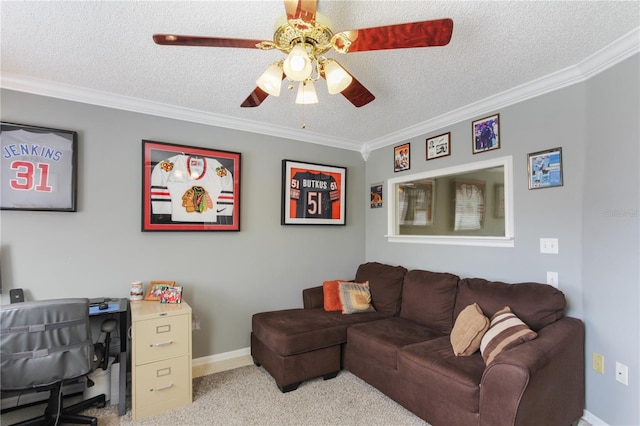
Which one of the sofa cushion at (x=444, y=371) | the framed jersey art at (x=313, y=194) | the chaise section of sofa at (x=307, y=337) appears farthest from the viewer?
the framed jersey art at (x=313, y=194)

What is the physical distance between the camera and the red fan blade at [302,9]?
1.31m

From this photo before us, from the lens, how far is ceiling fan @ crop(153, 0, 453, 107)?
135 cm

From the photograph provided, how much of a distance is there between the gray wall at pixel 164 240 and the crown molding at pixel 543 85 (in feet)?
3.90

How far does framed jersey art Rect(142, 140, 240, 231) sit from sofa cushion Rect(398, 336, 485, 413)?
203cm

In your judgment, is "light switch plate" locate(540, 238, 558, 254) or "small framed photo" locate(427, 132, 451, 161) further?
"small framed photo" locate(427, 132, 451, 161)

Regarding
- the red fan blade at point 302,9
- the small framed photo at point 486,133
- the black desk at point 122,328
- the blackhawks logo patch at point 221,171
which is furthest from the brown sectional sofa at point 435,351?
the red fan blade at point 302,9

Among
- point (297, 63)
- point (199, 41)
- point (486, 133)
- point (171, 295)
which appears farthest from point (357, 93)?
point (171, 295)

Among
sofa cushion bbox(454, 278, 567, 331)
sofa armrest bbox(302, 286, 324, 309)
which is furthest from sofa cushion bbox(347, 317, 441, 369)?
sofa armrest bbox(302, 286, 324, 309)

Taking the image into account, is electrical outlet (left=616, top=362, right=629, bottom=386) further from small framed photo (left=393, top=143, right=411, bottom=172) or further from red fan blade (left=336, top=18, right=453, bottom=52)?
small framed photo (left=393, top=143, right=411, bottom=172)

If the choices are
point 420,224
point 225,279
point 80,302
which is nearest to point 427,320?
point 420,224

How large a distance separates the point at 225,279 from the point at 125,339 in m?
1.03

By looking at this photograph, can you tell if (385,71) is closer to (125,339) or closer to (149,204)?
(149,204)

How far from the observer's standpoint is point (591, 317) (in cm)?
215

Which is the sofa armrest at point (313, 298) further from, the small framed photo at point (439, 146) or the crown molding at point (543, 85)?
the crown molding at point (543, 85)
